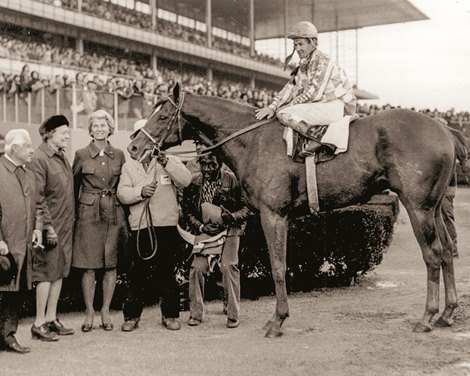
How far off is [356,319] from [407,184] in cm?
143

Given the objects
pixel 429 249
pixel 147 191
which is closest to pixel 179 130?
pixel 147 191

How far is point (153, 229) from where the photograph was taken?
232 inches

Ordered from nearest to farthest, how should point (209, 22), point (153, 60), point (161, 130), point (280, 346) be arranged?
point (280, 346)
point (161, 130)
point (153, 60)
point (209, 22)

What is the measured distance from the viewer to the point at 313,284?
8156mm

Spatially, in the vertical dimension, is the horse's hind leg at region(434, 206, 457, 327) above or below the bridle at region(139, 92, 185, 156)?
below

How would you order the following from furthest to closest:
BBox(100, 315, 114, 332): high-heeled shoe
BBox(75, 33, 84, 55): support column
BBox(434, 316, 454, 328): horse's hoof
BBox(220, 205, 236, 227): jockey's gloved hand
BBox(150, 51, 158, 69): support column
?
BBox(150, 51, 158, 69): support column
BBox(75, 33, 84, 55): support column
BBox(220, 205, 236, 227): jockey's gloved hand
BBox(100, 315, 114, 332): high-heeled shoe
BBox(434, 316, 454, 328): horse's hoof

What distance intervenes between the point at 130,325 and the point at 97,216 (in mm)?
996

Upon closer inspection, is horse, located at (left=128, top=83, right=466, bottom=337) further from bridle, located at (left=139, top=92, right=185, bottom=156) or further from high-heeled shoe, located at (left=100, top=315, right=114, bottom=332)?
high-heeled shoe, located at (left=100, top=315, right=114, bottom=332)

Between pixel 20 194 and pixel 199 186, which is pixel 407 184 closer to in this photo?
pixel 199 186

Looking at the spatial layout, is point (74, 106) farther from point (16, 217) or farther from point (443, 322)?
point (443, 322)

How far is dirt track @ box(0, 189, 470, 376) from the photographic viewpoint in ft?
15.0

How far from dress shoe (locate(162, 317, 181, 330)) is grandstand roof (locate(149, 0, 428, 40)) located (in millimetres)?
31267

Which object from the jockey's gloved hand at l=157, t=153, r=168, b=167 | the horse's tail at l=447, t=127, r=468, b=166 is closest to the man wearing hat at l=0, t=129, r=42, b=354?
the jockey's gloved hand at l=157, t=153, r=168, b=167

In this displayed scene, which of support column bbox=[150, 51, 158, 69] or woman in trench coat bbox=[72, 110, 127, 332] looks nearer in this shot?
woman in trench coat bbox=[72, 110, 127, 332]
